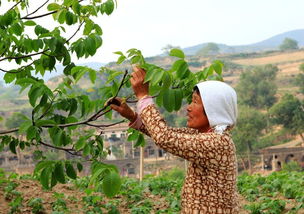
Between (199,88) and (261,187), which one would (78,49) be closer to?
(199,88)

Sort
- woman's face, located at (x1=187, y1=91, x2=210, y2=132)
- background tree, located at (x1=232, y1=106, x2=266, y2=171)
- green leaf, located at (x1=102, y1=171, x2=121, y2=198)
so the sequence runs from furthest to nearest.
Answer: background tree, located at (x1=232, y1=106, x2=266, y2=171), woman's face, located at (x1=187, y1=91, x2=210, y2=132), green leaf, located at (x1=102, y1=171, x2=121, y2=198)

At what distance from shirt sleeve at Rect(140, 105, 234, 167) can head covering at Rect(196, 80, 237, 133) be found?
0.18 feet

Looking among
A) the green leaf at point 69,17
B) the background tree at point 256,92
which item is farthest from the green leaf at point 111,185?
the background tree at point 256,92

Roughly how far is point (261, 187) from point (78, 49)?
5591 mm

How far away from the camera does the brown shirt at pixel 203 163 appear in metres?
2.30

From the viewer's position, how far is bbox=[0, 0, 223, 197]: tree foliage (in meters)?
2.64

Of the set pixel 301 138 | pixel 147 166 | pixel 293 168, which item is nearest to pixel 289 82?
pixel 301 138

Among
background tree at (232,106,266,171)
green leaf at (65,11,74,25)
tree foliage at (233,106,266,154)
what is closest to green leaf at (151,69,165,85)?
green leaf at (65,11,74,25)

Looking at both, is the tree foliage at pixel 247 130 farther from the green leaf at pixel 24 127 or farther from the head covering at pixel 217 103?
the head covering at pixel 217 103

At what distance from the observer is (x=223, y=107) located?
2393 mm

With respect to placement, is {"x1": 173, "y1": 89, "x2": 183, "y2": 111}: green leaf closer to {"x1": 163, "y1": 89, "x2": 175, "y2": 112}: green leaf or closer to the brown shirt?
{"x1": 163, "y1": 89, "x2": 175, "y2": 112}: green leaf

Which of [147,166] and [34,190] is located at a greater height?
[34,190]

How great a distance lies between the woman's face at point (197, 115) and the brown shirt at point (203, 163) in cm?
8

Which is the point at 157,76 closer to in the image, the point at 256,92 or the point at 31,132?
the point at 31,132
